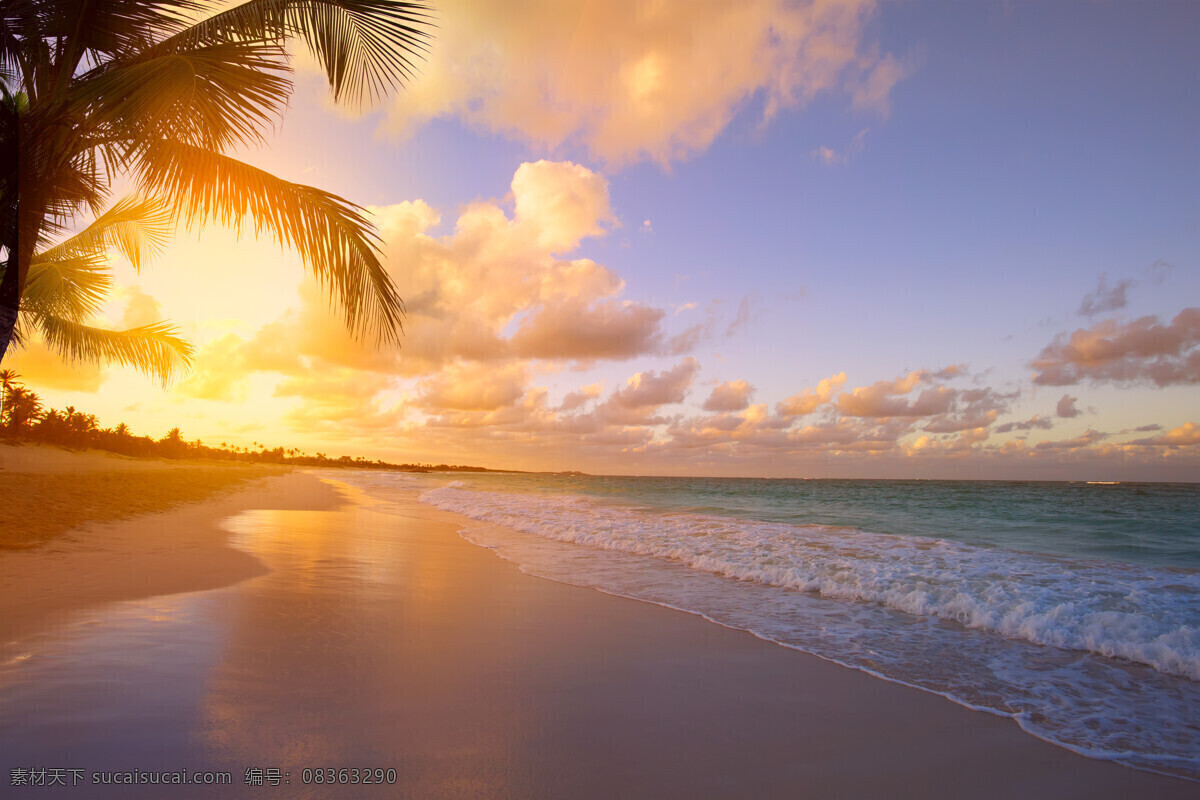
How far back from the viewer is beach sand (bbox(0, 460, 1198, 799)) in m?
3.15

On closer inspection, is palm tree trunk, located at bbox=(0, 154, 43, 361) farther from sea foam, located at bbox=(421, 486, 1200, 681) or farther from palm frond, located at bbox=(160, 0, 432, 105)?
sea foam, located at bbox=(421, 486, 1200, 681)

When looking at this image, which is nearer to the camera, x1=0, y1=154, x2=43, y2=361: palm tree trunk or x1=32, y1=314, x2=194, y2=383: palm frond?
x1=0, y1=154, x2=43, y2=361: palm tree trunk

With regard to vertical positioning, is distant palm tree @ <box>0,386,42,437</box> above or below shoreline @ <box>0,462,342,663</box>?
above

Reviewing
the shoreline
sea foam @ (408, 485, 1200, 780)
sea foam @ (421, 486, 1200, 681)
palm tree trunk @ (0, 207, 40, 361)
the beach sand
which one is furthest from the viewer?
sea foam @ (421, 486, 1200, 681)

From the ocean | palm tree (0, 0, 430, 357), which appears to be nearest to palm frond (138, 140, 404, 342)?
palm tree (0, 0, 430, 357)

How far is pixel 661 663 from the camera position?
5.19 m

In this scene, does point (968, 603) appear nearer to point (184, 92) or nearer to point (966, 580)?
point (966, 580)

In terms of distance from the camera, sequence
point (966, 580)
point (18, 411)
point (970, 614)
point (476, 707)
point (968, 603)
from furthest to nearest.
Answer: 1. point (18, 411)
2. point (966, 580)
3. point (968, 603)
4. point (970, 614)
5. point (476, 707)

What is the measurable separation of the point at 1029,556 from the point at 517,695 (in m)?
12.7

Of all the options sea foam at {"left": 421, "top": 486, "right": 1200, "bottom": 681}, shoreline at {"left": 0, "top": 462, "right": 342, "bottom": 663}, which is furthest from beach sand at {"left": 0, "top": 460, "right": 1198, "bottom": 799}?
sea foam at {"left": 421, "top": 486, "right": 1200, "bottom": 681}

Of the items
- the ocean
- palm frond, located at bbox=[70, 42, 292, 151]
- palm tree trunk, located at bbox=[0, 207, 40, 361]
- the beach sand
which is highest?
palm frond, located at bbox=[70, 42, 292, 151]

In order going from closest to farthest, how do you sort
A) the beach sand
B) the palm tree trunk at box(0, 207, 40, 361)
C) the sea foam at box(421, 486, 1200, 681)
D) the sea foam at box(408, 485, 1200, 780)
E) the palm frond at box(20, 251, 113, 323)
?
the beach sand
the sea foam at box(408, 485, 1200, 780)
the palm tree trunk at box(0, 207, 40, 361)
the sea foam at box(421, 486, 1200, 681)
the palm frond at box(20, 251, 113, 323)

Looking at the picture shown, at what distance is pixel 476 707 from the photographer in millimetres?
3951

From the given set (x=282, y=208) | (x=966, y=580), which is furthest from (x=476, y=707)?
(x=966, y=580)
